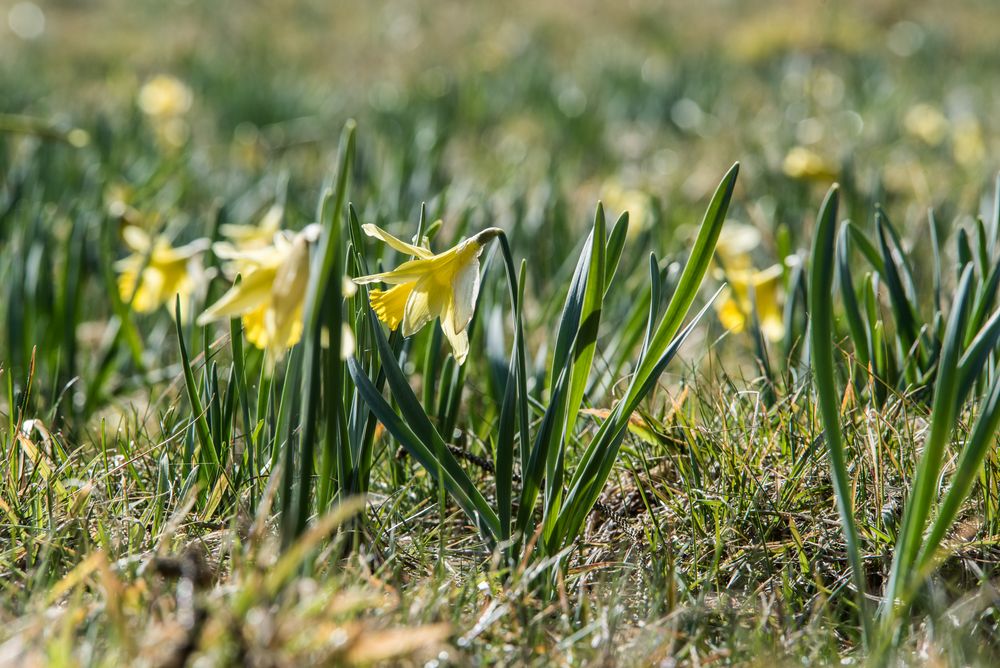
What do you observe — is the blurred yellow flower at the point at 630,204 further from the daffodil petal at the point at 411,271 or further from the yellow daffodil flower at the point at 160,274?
the daffodil petal at the point at 411,271

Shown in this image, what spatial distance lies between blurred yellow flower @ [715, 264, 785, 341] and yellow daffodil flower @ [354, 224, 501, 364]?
87 centimetres

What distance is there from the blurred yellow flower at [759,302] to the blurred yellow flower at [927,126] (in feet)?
10.0

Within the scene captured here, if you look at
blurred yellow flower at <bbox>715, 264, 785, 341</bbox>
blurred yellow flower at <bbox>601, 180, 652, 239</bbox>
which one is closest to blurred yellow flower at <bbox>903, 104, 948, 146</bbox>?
blurred yellow flower at <bbox>601, 180, 652, 239</bbox>

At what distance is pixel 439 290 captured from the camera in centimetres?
120

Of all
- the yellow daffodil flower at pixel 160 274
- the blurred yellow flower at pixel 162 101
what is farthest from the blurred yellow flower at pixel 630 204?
the blurred yellow flower at pixel 162 101

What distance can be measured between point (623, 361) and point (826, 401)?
28.3 inches

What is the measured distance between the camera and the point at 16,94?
4938 millimetres

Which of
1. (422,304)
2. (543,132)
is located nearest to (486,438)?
(422,304)

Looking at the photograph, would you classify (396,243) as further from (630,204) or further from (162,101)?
(162,101)

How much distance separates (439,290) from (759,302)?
0.98 m

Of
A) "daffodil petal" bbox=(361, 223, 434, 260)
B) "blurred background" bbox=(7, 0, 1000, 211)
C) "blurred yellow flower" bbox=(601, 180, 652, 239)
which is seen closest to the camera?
"daffodil petal" bbox=(361, 223, 434, 260)

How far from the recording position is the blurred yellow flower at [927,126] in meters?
4.48

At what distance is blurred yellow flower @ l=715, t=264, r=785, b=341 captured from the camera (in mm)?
1894

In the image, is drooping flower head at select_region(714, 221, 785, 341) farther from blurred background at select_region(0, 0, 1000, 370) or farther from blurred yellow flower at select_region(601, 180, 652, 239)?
blurred yellow flower at select_region(601, 180, 652, 239)
